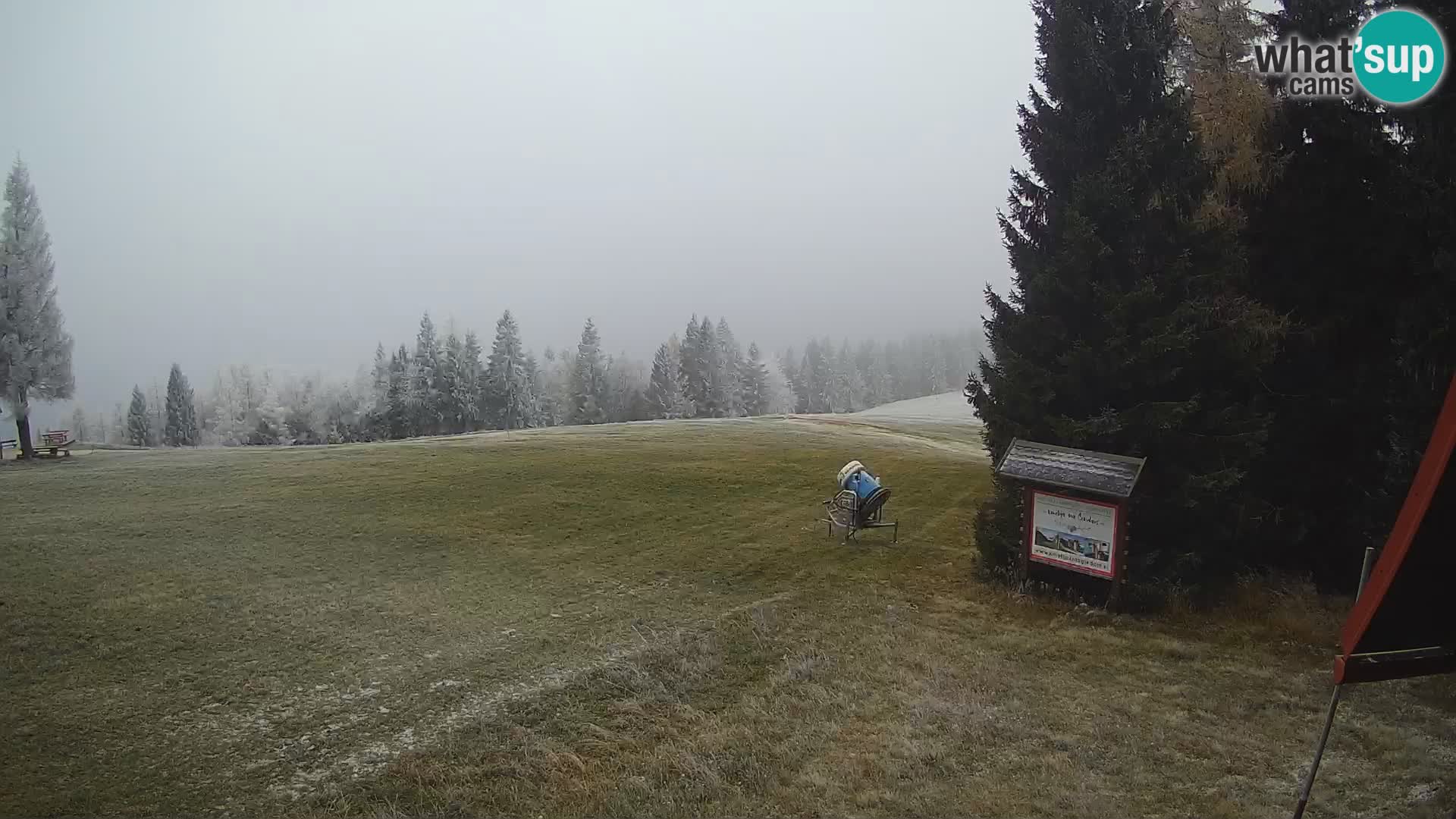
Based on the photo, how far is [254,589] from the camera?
1617cm

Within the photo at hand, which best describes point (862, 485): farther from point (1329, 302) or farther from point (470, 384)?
point (470, 384)

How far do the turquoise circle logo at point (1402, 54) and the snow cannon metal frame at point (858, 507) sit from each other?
48.5 feet

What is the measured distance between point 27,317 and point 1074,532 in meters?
39.9

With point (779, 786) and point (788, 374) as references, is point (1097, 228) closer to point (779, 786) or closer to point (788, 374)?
point (779, 786)

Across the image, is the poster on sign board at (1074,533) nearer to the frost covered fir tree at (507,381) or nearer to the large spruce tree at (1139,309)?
the large spruce tree at (1139,309)

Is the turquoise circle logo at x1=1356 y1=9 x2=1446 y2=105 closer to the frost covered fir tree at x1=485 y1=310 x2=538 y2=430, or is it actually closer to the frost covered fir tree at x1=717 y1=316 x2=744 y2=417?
the frost covered fir tree at x1=485 y1=310 x2=538 y2=430

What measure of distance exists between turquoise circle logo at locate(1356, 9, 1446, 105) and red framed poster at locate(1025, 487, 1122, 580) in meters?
9.06

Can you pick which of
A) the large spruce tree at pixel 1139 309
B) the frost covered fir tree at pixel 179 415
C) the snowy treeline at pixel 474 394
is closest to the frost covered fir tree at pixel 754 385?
the snowy treeline at pixel 474 394

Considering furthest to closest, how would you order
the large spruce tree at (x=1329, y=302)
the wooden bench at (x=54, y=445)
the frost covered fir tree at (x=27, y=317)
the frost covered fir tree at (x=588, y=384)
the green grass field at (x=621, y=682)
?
1. the frost covered fir tree at (x=588, y=384)
2. the wooden bench at (x=54, y=445)
3. the frost covered fir tree at (x=27, y=317)
4. the large spruce tree at (x=1329, y=302)
5. the green grass field at (x=621, y=682)

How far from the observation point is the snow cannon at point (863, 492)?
2220cm

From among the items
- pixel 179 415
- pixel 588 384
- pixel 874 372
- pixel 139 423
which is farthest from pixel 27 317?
pixel 874 372

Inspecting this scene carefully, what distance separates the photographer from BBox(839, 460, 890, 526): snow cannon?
72.8ft

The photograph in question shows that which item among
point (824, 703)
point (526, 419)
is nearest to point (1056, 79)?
point (824, 703)

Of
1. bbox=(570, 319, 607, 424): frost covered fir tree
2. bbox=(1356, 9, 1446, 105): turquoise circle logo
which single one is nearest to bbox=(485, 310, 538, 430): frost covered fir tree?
bbox=(570, 319, 607, 424): frost covered fir tree
